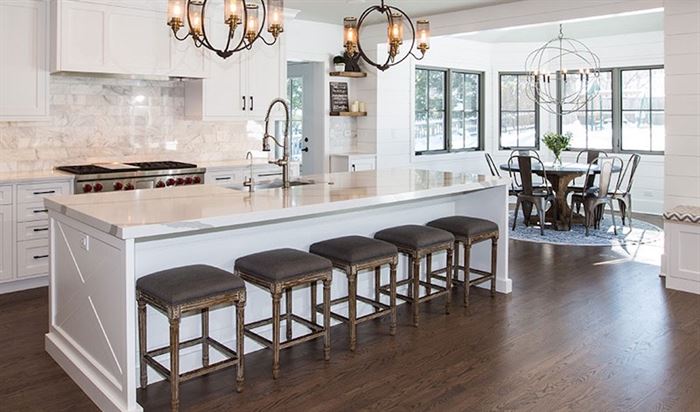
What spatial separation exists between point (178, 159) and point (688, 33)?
472cm

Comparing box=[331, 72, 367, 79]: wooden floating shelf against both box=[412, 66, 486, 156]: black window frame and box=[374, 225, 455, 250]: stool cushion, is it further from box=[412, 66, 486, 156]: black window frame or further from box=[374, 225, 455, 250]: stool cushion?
box=[374, 225, 455, 250]: stool cushion

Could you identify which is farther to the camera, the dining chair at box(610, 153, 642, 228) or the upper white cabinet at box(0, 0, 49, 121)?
the dining chair at box(610, 153, 642, 228)

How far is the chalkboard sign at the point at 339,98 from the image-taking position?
7.91m

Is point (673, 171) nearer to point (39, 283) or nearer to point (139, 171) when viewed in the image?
point (139, 171)

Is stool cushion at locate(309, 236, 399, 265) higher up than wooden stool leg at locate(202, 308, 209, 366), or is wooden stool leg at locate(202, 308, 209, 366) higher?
stool cushion at locate(309, 236, 399, 265)

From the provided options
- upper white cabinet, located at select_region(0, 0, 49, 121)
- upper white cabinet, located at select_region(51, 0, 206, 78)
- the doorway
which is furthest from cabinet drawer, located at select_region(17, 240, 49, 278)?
the doorway

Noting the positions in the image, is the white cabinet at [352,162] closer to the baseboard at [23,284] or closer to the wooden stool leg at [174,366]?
the baseboard at [23,284]

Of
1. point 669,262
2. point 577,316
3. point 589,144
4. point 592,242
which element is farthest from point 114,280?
point 589,144

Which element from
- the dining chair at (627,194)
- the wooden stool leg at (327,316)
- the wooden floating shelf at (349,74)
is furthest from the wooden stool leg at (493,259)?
the wooden floating shelf at (349,74)

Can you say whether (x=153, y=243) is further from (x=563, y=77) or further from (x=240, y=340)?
(x=563, y=77)

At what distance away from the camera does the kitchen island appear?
2.82m

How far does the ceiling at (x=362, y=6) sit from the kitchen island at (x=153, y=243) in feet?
9.26

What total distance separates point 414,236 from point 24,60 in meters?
3.42

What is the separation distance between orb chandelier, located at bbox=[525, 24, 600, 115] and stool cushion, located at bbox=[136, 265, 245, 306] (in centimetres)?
729
